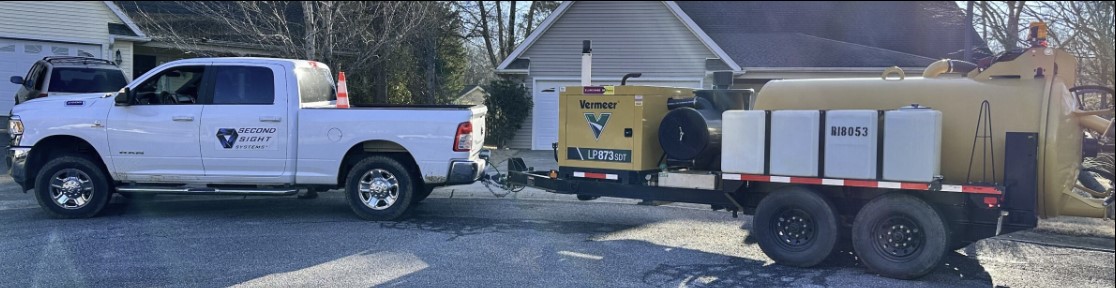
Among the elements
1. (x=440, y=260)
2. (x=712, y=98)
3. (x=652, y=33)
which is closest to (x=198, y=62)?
(x=440, y=260)

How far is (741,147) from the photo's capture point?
7.11m

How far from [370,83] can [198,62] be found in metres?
10.3

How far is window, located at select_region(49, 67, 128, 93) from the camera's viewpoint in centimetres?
1438

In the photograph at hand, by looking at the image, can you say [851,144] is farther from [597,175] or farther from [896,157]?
[597,175]

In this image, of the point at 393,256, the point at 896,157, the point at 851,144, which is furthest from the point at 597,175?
the point at 896,157

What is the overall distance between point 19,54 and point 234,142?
12339 millimetres

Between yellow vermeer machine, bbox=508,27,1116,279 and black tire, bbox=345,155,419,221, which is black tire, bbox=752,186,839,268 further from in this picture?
black tire, bbox=345,155,419,221

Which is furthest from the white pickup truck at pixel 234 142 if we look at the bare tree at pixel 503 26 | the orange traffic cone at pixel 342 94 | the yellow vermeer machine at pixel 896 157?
the bare tree at pixel 503 26

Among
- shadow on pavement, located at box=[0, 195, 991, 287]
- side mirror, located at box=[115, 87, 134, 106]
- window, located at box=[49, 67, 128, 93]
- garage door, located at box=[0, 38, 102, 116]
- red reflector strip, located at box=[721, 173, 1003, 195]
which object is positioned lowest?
shadow on pavement, located at box=[0, 195, 991, 287]

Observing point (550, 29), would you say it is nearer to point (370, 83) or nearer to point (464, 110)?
point (370, 83)

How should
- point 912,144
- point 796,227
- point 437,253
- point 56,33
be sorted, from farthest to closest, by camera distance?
1. point 56,33
2. point 437,253
3. point 796,227
4. point 912,144

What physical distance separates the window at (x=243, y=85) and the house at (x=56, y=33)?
1108cm

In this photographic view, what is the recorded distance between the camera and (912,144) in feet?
20.8

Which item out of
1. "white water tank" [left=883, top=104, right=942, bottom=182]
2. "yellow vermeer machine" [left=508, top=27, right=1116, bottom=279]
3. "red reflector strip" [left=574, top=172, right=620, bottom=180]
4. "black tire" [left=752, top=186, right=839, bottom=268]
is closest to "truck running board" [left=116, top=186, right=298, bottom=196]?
"red reflector strip" [left=574, top=172, right=620, bottom=180]
